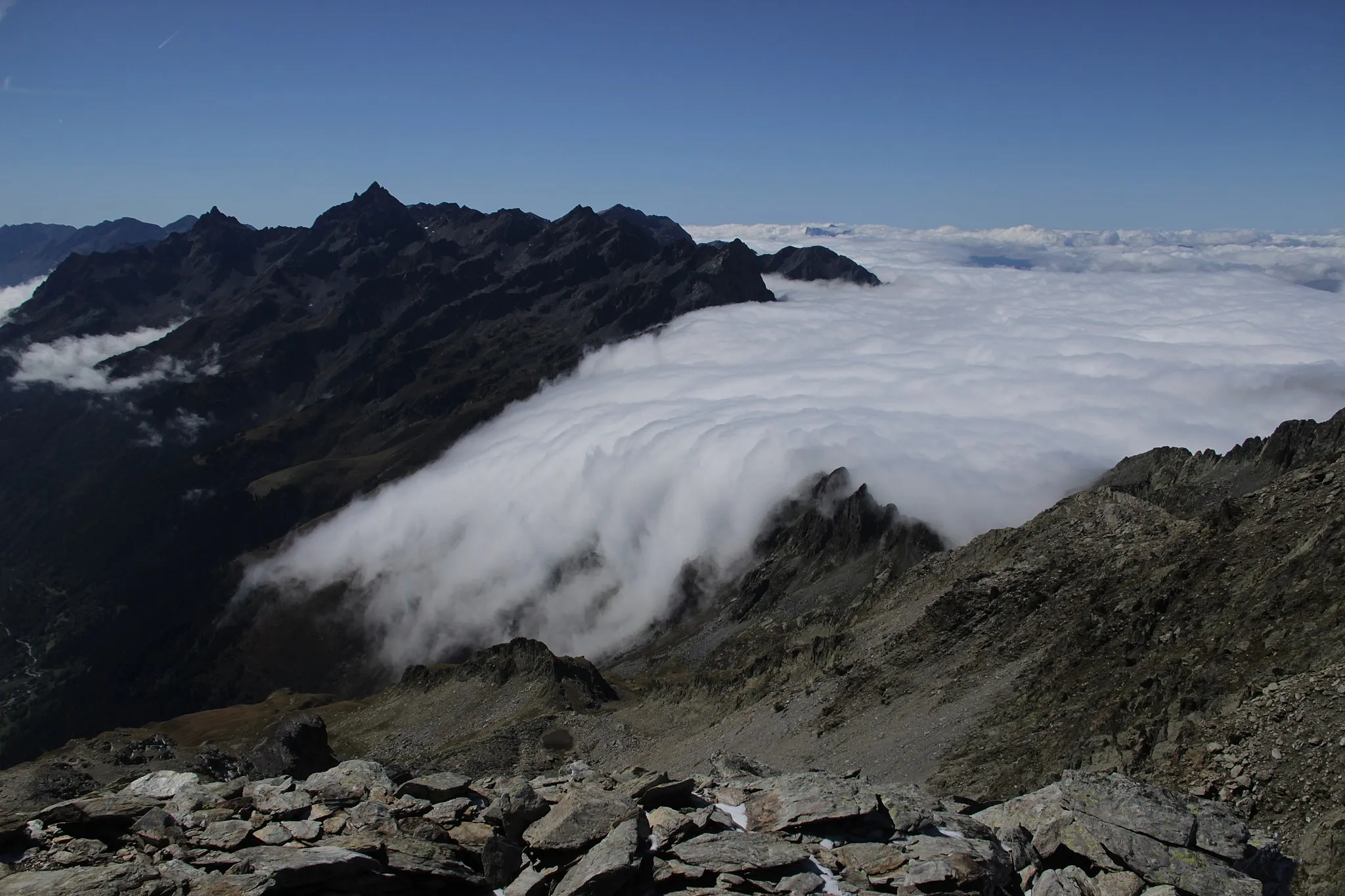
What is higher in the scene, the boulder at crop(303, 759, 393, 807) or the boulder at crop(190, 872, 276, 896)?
the boulder at crop(190, 872, 276, 896)

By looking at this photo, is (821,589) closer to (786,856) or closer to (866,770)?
(866,770)

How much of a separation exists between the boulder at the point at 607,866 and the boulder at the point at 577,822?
652 mm

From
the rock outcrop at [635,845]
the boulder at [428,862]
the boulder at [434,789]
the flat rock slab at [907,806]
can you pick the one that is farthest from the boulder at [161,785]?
the flat rock slab at [907,806]

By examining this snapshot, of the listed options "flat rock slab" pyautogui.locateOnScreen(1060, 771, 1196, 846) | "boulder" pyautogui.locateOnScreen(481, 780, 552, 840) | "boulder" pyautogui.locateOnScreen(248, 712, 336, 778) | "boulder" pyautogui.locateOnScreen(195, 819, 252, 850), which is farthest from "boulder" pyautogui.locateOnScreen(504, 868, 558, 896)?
"boulder" pyautogui.locateOnScreen(248, 712, 336, 778)

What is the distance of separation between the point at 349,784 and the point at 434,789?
3.04 meters

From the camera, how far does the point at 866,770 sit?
5688cm

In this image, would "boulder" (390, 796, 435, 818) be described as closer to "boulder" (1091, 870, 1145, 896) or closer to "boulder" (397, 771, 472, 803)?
"boulder" (397, 771, 472, 803)

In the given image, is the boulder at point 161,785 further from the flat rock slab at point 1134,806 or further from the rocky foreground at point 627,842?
the flat rock slab at point 1134,806

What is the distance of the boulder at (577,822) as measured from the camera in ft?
77.3

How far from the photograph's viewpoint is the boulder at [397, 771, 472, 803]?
2842cm

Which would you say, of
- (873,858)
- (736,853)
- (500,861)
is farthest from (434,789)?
(873,858)

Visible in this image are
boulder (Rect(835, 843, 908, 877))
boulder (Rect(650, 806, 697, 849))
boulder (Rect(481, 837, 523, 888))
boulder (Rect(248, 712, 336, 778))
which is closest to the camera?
boulder (Rect(481, 837, 523, 888))

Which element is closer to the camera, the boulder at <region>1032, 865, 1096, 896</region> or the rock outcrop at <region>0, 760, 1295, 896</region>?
the rock outcrop at <region>0, 760, 1295, 896</region>

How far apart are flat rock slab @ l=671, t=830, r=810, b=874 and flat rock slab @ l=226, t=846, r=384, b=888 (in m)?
8.16
